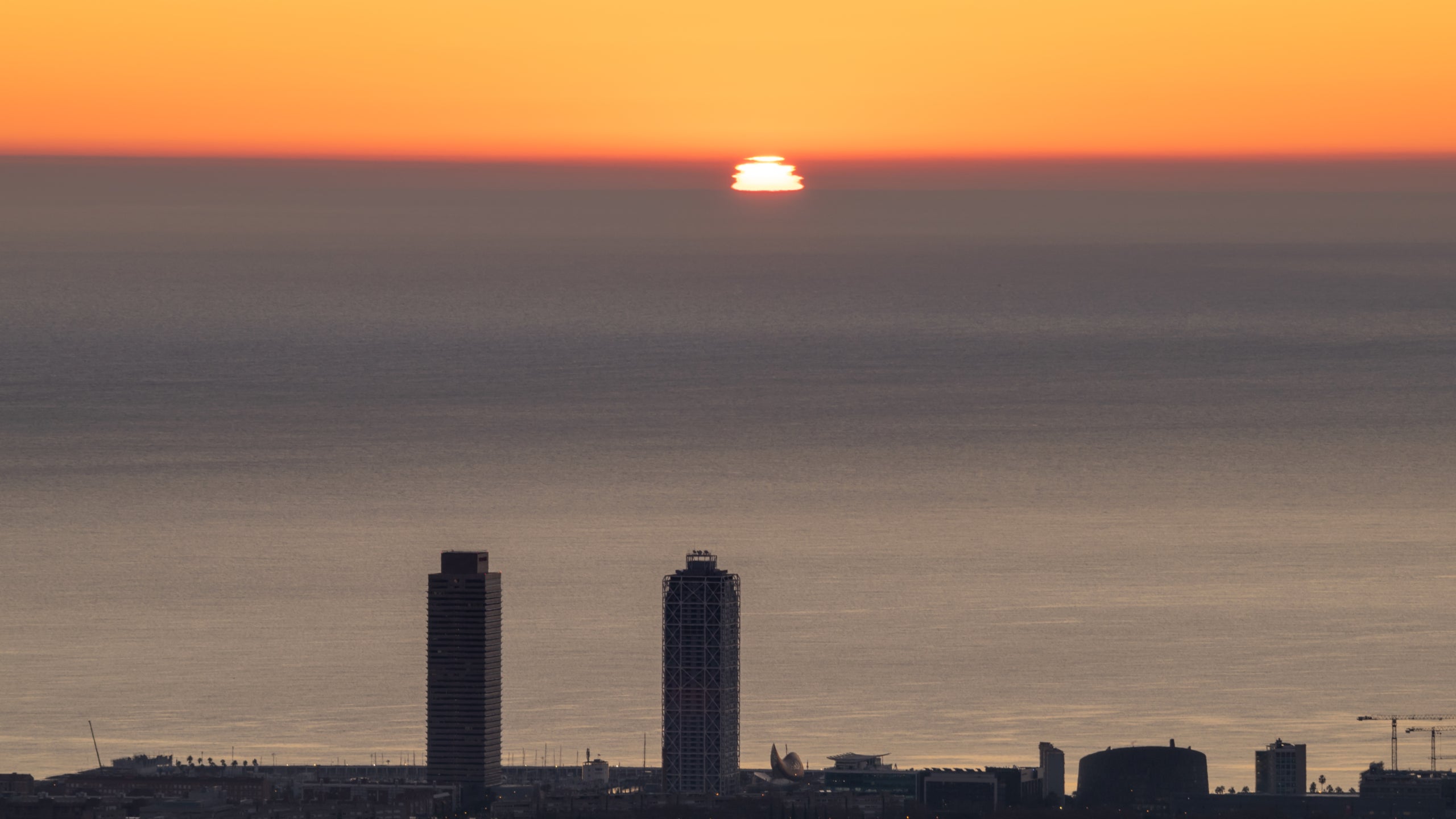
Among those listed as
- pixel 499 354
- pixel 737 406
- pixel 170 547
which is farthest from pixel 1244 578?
pixel 499 354

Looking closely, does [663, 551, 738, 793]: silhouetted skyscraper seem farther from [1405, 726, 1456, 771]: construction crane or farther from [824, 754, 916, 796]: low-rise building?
[1405, 726, 1456, 771]: construction crane

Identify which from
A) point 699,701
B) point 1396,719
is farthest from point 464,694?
point 1396,719

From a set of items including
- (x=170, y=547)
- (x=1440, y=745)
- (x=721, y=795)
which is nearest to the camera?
(x=721, y=795)

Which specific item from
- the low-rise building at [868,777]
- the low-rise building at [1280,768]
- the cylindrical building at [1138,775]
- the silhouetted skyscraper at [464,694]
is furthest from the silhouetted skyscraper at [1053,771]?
the silhouetted skyscraper at [464,694]

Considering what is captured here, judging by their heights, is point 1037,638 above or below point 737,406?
below

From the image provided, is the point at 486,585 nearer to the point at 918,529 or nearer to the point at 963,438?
the point at 918,529

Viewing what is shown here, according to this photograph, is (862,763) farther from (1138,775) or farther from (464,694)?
(464,694)
